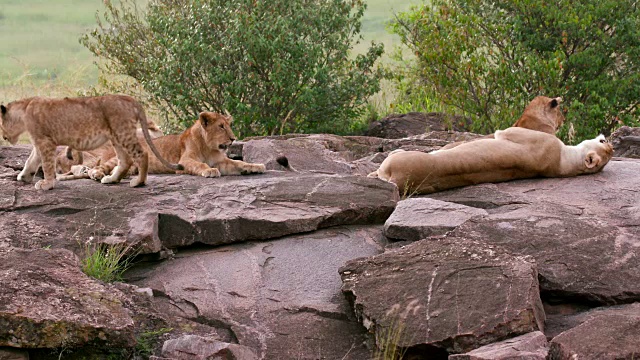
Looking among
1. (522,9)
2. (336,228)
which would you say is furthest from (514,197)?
(522,9)

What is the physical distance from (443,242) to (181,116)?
330 inches

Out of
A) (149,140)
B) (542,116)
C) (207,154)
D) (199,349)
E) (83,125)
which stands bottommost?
(199,349)

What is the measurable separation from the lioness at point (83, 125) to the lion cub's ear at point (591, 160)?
12.8 ft

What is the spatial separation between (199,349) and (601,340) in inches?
93.9

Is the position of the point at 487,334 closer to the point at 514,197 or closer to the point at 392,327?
the point at 392,327

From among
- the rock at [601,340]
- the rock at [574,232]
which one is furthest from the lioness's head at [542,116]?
the rock at [601,340]

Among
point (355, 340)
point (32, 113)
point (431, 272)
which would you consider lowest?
point (355, 340)

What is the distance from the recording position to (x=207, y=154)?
358 inches

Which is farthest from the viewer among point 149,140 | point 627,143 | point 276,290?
point 627,143

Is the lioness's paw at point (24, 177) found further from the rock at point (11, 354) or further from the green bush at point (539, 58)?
the green bush at point (539, 58)

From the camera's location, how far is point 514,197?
8.23 m

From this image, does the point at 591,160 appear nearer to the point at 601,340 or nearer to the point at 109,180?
the point at 601,340

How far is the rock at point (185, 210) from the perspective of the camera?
7484 mm

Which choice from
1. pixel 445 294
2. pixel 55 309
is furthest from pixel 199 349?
pixel 445 294
